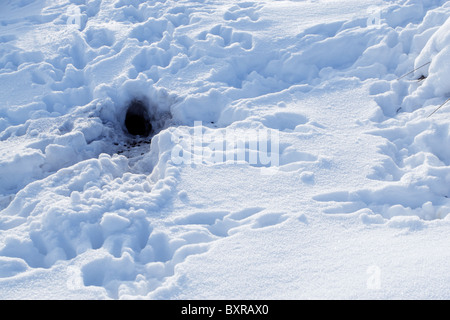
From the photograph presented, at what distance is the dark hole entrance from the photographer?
18.2ft

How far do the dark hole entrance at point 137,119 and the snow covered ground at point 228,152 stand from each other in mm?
71

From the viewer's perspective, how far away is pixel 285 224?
11.7 feet

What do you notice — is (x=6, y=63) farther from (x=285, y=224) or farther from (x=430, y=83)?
(x=430, y=83)

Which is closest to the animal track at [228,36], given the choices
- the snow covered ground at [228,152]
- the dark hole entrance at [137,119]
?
the snow covered ground at [228,152]

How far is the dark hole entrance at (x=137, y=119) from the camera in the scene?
18.2 ft

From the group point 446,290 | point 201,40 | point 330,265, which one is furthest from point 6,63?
point 446,290

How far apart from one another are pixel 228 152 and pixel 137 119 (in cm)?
174

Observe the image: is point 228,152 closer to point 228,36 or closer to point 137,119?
point 137,119

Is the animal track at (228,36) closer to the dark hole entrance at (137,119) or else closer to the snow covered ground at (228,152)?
the snow covered ground at (228,152)

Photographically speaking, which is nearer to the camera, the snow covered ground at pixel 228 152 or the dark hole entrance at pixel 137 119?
the snow covered ground at pixel 228 152

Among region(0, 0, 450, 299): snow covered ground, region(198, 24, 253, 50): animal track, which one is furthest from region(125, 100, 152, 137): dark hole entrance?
region(198, 24, 253, 50): animal track
